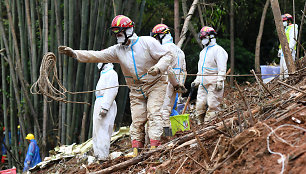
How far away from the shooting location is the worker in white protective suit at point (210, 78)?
22.7 ft

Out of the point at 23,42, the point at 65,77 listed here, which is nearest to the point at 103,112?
the point at 65,77

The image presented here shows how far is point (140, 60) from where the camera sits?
5141 millimetres

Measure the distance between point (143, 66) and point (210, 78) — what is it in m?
2.14

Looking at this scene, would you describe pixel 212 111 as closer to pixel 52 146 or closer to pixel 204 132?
pixel 204 132

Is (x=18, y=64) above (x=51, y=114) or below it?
above

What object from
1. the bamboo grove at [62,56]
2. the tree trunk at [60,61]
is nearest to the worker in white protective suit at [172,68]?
the bamboo grove at [62,56]

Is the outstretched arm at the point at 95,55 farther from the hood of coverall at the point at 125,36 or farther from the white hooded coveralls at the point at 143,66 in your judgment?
the hood of coverall at the point at 125,36

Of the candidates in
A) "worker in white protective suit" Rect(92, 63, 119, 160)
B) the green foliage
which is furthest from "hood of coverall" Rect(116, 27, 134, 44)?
the green foliage

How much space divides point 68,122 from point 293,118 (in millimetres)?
6282

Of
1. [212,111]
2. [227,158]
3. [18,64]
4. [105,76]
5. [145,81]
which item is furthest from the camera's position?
[18,64]

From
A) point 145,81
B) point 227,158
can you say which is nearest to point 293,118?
point 227,158

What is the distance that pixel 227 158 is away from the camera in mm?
3082

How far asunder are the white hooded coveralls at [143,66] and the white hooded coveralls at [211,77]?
1.85 meters

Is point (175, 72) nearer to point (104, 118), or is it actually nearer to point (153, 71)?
point (104, 118)
